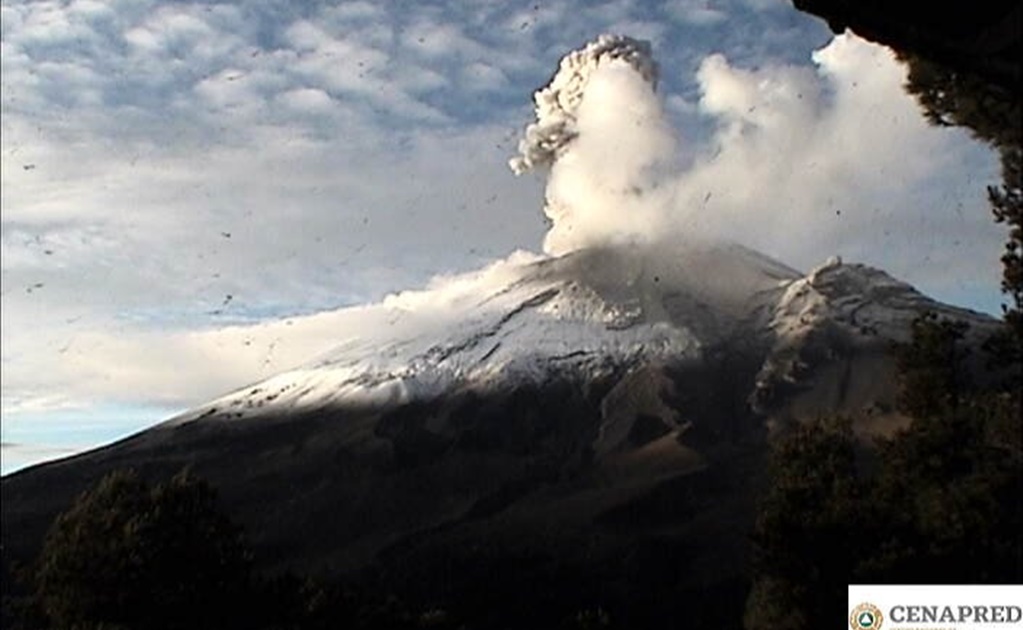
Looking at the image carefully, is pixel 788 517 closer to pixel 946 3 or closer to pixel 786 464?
pixel 786 464

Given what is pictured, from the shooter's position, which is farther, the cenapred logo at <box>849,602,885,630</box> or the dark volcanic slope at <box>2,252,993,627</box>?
the dark volcanic slope at <box>2,252,993,627</box>

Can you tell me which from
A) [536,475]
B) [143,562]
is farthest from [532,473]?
[143,562]

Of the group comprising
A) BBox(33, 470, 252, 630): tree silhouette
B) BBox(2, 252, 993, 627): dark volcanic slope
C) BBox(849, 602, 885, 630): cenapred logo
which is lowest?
BBox(849, 602, 885, 630): cenapred logo

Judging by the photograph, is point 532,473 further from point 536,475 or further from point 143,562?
point 143,562

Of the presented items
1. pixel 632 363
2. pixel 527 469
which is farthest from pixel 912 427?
pixel 632 363

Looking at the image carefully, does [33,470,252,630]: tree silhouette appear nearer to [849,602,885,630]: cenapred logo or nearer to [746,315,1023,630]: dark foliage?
[746,315,1023,630]: dark foliage

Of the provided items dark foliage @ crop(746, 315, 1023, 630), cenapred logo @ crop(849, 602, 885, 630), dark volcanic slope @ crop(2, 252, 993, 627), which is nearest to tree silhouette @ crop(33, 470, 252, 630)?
dark foliage @ crop(746, 315, 1023, 630)
